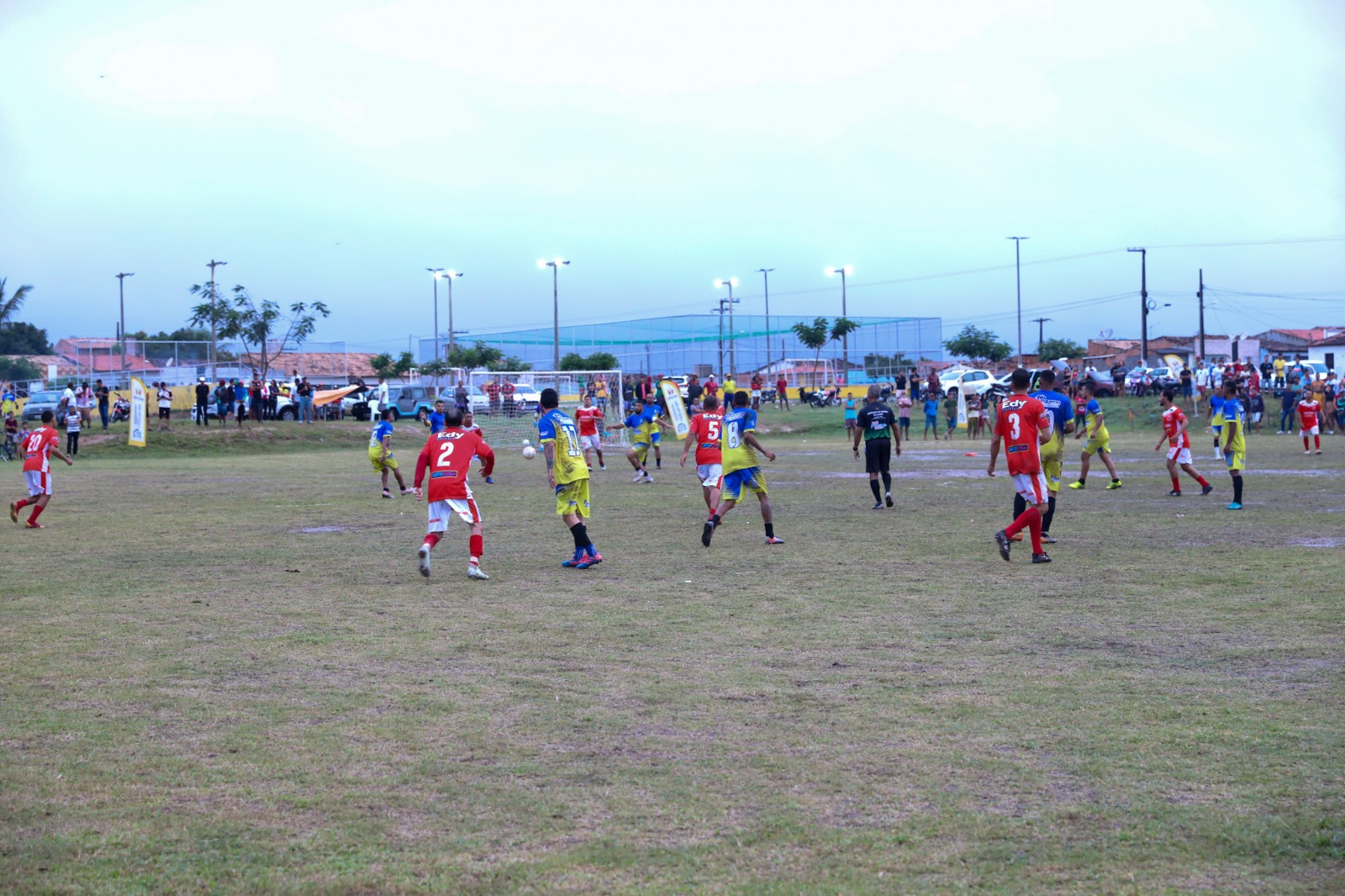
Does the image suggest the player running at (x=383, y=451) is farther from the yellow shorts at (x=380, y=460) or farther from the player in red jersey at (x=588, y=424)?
the player in red jersey at (x=588, y=424)

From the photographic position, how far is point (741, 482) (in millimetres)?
14516

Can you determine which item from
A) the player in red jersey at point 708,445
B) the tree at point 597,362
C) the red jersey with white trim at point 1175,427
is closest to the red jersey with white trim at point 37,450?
the player in red jersey at point 708,445

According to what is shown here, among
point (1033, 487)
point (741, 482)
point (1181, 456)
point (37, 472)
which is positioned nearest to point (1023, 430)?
point (1033, 487)

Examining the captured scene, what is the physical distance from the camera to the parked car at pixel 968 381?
182 feet

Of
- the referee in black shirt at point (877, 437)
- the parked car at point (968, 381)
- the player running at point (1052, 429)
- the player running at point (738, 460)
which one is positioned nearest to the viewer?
the player running at point (738, 460)

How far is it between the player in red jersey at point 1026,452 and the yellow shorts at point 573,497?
407cm

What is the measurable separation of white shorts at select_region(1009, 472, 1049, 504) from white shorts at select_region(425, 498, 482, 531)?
207 inches

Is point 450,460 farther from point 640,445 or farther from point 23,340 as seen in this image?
point 23,340

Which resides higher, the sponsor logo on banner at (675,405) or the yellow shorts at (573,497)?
the sponsor logo on banner at (675,405)

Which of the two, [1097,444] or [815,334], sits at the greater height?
[815,334]

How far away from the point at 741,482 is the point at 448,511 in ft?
12.1

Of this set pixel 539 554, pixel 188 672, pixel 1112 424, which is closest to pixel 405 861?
pixel 188 672

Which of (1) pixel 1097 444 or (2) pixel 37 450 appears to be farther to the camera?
(1) pixel 1097 444

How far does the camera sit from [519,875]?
4516 mm
